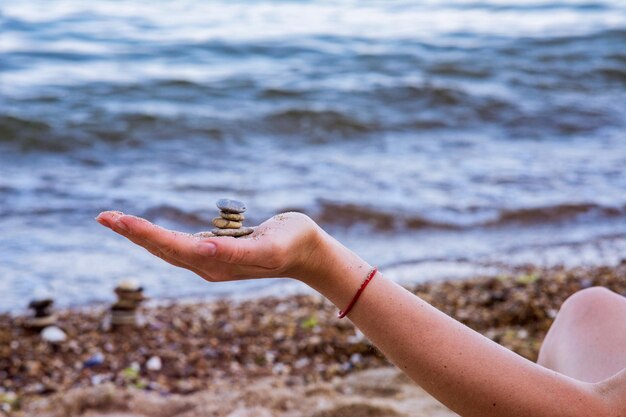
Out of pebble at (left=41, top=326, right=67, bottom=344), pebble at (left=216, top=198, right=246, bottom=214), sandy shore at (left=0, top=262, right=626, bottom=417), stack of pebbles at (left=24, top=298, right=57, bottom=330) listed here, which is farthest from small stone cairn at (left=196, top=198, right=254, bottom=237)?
stack of pebbles at (left=24, top=298, right=57, bottom=330)

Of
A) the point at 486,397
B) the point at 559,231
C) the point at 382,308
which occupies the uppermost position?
the point at 382,308

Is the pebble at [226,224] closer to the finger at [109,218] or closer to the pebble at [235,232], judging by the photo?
the pebble at [235,232]

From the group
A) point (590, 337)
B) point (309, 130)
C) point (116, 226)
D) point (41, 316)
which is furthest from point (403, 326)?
point (309, 130)

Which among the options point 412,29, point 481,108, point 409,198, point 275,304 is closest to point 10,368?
point 275,304

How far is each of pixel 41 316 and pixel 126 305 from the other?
1.46ft

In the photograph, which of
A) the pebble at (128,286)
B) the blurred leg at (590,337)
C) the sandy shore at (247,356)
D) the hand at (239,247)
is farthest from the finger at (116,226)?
the pebble at (128,286)

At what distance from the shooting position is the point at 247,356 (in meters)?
4.07

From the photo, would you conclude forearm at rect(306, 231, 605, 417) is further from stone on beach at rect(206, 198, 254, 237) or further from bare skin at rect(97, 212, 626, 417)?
stone on beach at rect(206, 198, 254, 237)

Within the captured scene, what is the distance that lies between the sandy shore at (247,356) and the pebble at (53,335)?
4cm

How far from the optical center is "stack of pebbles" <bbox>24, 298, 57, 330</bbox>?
4289 mm

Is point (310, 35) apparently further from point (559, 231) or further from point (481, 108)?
point (559, 231)

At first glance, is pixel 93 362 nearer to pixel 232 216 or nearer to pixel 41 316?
pixel 41 316

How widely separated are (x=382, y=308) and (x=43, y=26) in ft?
42.6

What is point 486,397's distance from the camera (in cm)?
166
